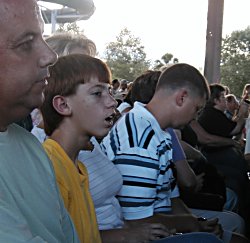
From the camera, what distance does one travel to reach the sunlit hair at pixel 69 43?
2.39 m

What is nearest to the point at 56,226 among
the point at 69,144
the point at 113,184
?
the point at 69,144

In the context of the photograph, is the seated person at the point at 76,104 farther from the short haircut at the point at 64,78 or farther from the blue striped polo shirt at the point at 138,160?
the blue striped polo shirt at the point at 138,160

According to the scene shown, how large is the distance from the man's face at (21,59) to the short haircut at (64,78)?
0.66 m

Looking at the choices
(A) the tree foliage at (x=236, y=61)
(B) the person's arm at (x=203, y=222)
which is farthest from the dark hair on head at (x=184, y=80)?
(A) the tree foliage at (x=236, y=61)

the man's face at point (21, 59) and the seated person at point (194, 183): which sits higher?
the man's face at point (21, 59)

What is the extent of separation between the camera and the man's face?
0.95 metres

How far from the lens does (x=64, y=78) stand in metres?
1.72

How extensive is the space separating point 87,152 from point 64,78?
1.27 ft

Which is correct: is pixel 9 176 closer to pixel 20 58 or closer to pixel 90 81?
pixel 20 58

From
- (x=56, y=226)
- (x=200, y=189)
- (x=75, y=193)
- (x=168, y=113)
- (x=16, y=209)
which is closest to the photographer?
(x=16, y=209)

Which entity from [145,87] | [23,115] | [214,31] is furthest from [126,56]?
[23,115]

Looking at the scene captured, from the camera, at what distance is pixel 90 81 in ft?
5.76

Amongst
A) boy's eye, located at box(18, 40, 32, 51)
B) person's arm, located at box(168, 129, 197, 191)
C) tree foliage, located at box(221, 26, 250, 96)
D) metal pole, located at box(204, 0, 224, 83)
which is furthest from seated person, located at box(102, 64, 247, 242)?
tree foliage, located at box(221, 26, 250, 96)

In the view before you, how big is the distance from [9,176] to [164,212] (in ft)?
5.45
